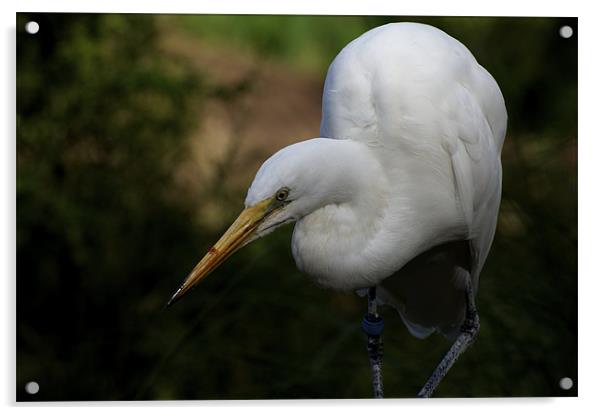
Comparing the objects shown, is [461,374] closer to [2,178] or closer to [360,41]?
[360,41]

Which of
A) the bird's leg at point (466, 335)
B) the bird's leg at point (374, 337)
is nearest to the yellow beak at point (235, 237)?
the bird's leg at point (374, 337)

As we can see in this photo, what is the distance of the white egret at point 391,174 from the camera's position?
1419mm

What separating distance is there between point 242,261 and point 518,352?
75 cm

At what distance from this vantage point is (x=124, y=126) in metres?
A: 2.17

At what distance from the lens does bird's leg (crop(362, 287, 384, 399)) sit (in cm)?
176

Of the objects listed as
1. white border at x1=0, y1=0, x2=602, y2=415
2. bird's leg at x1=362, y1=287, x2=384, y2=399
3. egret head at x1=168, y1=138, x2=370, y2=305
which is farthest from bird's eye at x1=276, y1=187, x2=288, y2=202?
white border at x1=0, y1=0, x2=602, y2=415

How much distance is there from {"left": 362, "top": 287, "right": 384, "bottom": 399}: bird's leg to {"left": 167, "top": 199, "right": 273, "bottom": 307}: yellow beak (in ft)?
1.34

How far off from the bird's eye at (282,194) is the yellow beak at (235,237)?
0.6 inches

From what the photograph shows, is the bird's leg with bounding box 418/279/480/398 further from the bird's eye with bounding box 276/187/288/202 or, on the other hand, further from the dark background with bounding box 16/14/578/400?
the bird's eye with bounding box 276/187/288/202

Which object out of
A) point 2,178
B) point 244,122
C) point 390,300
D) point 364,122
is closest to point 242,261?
point 244,122

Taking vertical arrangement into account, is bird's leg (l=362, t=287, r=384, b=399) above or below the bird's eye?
below
